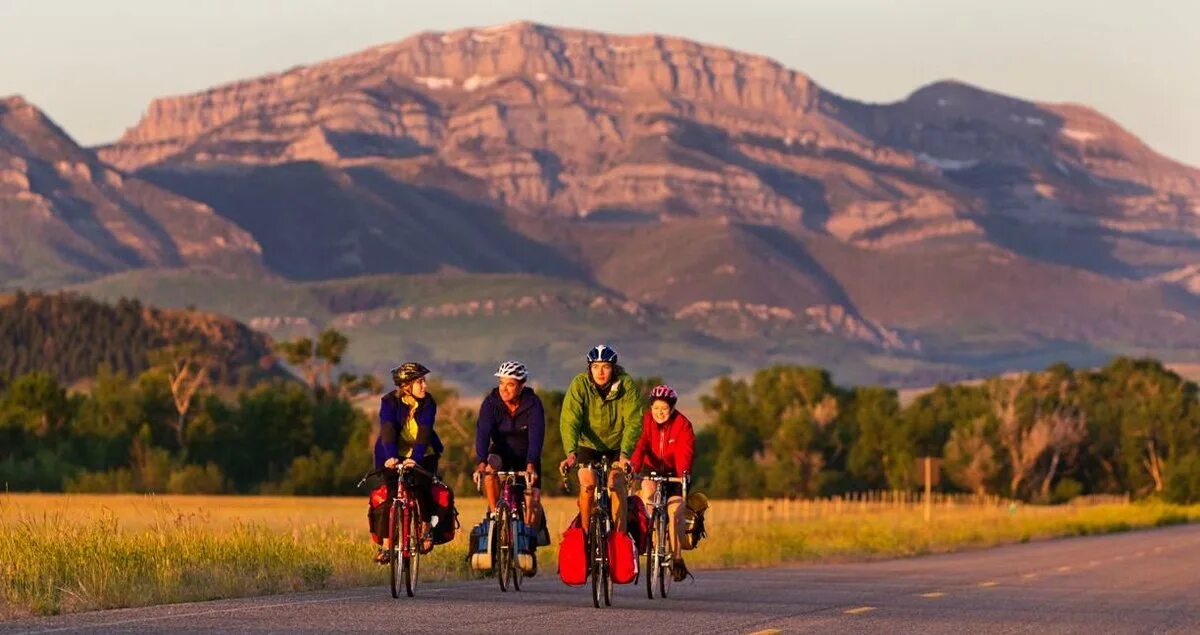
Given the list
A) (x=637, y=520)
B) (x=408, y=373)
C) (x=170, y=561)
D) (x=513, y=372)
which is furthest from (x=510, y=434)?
(x=170, y=561)

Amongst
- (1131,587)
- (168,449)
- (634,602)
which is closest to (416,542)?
(634,602)

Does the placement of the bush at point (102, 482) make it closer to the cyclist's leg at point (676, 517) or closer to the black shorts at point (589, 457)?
the cyclist's leg at point (676, 517)

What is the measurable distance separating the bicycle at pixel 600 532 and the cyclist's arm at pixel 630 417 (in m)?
0.25

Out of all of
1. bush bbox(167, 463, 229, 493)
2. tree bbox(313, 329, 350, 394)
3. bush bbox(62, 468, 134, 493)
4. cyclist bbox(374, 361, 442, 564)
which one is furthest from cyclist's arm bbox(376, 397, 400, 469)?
tree bbox(313, 329, 350, 394)

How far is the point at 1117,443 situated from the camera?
138 metres

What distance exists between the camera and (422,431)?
22.0 metres

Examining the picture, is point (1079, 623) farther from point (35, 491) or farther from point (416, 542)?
point (35, 491)

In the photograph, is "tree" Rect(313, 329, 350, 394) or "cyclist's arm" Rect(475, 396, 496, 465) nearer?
"cyclist's arm" Rect(475, 396, 496, 465)

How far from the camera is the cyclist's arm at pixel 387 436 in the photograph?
21.8 metres

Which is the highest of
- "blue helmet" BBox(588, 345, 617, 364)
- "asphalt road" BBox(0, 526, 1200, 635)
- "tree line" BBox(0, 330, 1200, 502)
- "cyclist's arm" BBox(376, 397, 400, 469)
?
"tree line" BBox(0, 330, 1200, 502)

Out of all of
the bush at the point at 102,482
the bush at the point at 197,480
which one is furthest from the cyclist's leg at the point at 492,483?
the bush at the point at 197,480

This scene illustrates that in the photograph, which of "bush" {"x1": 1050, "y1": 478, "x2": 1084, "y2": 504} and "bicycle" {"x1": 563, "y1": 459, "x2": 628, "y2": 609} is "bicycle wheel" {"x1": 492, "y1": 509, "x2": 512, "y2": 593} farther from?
"bush" {"x1": 1050, "y1": 478, "x2": 1084, "y2": 504}

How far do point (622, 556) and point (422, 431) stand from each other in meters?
2.02

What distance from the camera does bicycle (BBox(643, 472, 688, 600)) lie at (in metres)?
22.3
